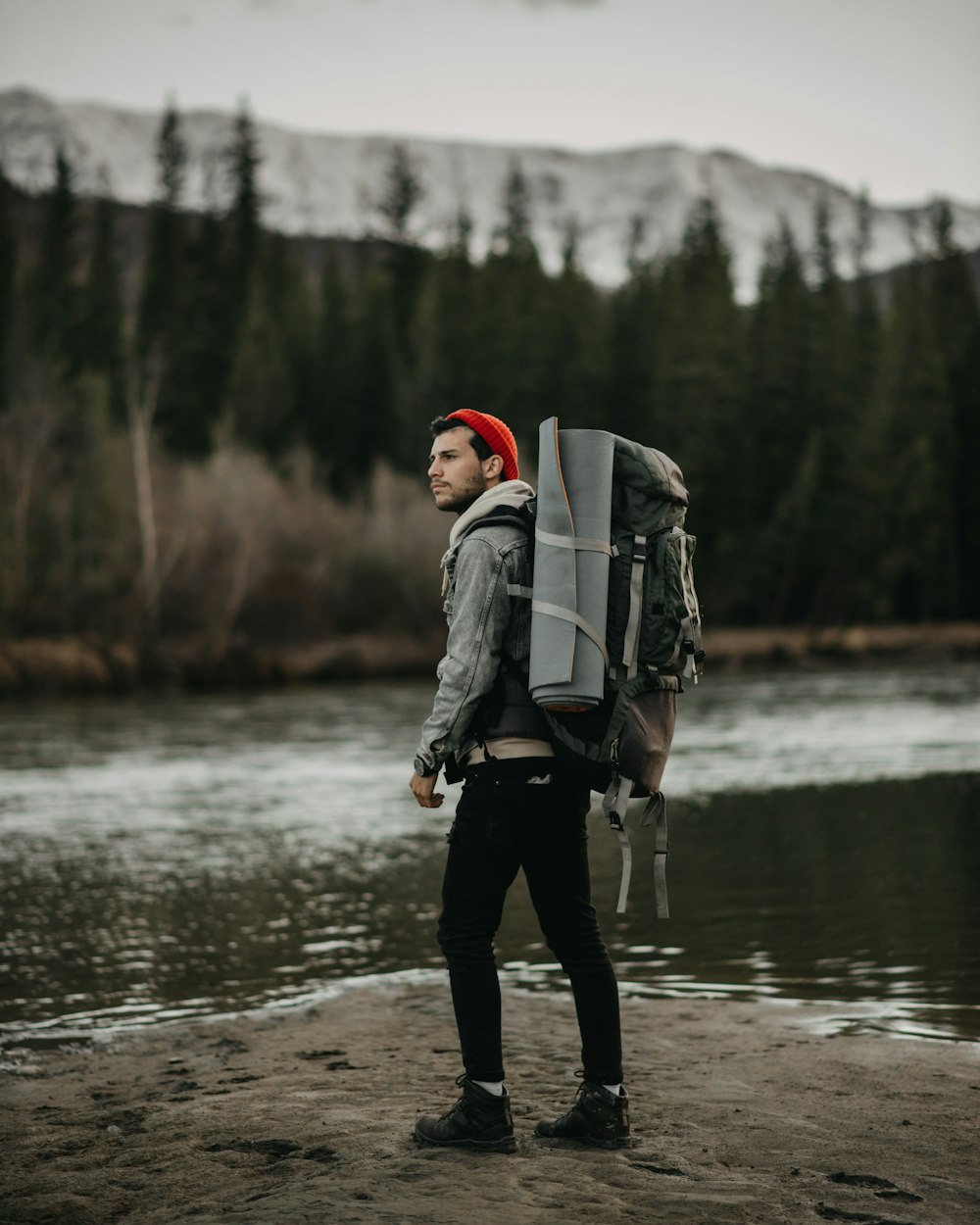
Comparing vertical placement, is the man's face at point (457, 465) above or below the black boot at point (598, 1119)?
above

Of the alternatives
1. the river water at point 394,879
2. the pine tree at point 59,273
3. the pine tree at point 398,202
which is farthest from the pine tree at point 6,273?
the river water at point 394,879

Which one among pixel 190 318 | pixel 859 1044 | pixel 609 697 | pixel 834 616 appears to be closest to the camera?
pixel 609 697

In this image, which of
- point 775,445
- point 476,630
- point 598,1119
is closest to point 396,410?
point 775,445

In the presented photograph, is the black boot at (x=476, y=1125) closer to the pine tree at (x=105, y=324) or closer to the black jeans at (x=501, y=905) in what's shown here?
the black jeans at (x=501, y=905)

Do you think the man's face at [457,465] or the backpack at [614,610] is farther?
the man's face at [457,465]

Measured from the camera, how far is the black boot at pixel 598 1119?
14.7 ft

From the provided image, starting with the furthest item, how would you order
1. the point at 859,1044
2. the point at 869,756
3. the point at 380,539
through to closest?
the point at 380,539, the point at 869,756, the point at 859,1044

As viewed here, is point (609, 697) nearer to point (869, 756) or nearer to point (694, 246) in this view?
point (869, 756)

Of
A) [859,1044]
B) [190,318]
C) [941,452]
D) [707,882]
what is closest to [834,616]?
[941,452]

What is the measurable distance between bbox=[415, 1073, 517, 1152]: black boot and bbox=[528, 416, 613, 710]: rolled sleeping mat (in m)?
1.19

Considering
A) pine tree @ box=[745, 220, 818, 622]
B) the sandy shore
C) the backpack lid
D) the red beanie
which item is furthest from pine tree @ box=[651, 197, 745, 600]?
the backpack lid

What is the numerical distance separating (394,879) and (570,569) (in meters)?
7.23

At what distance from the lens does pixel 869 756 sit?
20297mm

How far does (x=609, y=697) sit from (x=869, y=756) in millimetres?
16656
